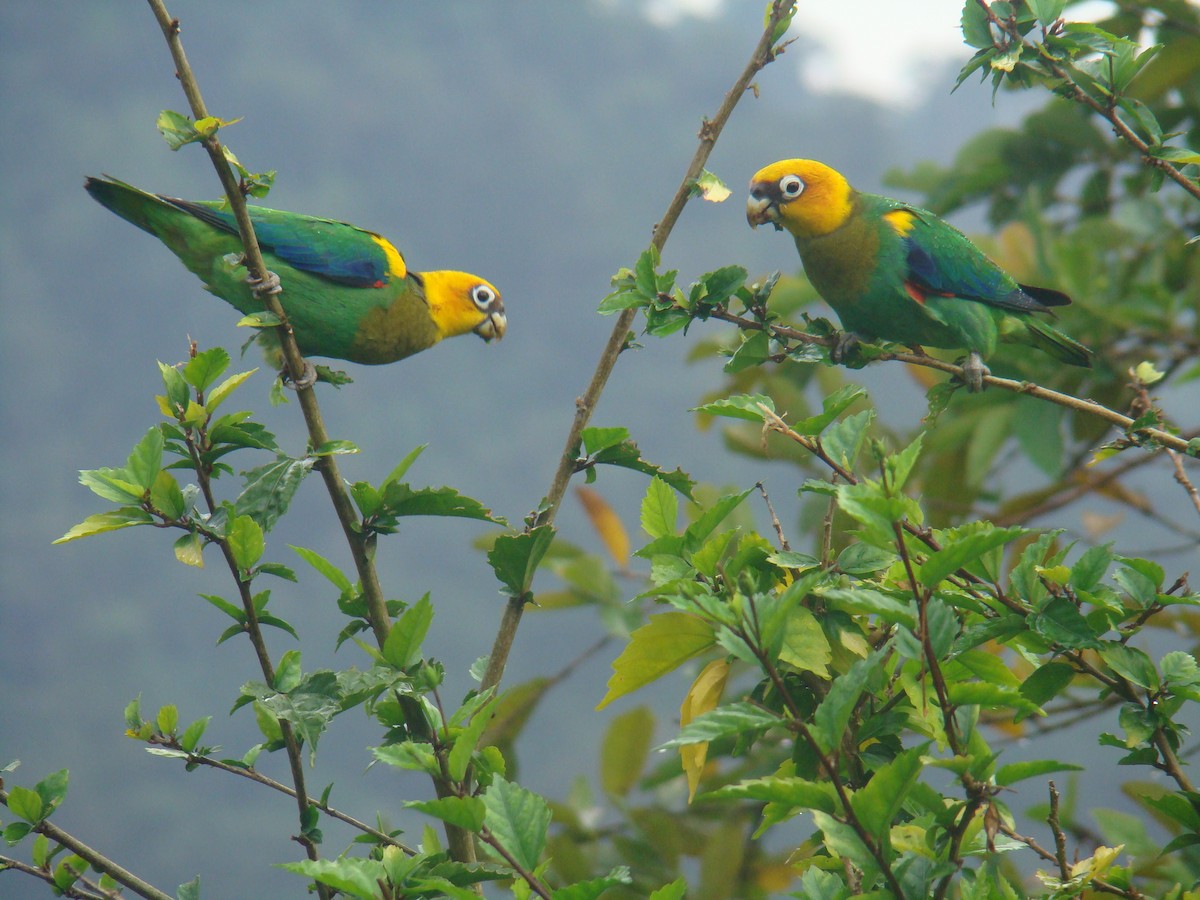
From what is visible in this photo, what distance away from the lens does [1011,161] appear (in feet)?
8.21

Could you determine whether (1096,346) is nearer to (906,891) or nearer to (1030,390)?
(1030,390)

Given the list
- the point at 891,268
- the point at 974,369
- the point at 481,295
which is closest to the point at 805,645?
the point at 974,369

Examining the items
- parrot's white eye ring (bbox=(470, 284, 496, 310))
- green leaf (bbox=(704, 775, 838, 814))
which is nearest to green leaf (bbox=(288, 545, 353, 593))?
green leaf (bbox=(704, 775, 838, 814))

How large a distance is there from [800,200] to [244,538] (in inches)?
44.2

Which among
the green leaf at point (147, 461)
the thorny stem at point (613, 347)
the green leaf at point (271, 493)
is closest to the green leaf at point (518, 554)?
the thorny stem at point (613, 347)

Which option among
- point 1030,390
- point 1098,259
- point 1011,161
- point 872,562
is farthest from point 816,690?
point 1011,161

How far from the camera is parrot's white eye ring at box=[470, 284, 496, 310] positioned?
191cm

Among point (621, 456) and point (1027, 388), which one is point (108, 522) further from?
point (1027, 388)

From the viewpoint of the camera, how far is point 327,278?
1.68 meters

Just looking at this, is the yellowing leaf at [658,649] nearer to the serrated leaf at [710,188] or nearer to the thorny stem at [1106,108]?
the serrated leaf at [710,188]

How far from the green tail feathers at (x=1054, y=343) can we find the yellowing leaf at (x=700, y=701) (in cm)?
110

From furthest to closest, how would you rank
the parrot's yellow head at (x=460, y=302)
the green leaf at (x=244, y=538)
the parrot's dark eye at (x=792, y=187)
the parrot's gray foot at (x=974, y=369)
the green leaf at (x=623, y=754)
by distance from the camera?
the green leaf at (x=623, y=754), the parrot's yellow head at (x=460, y=302), the parrot's dark eye at (x=792, y=187), the parrot's gray foot at (x=974, y=369), the green leaf at (x=244, y=538)

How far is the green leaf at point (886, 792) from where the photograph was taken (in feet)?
1.80

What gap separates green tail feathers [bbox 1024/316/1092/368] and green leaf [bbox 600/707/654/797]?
1.04 metres
